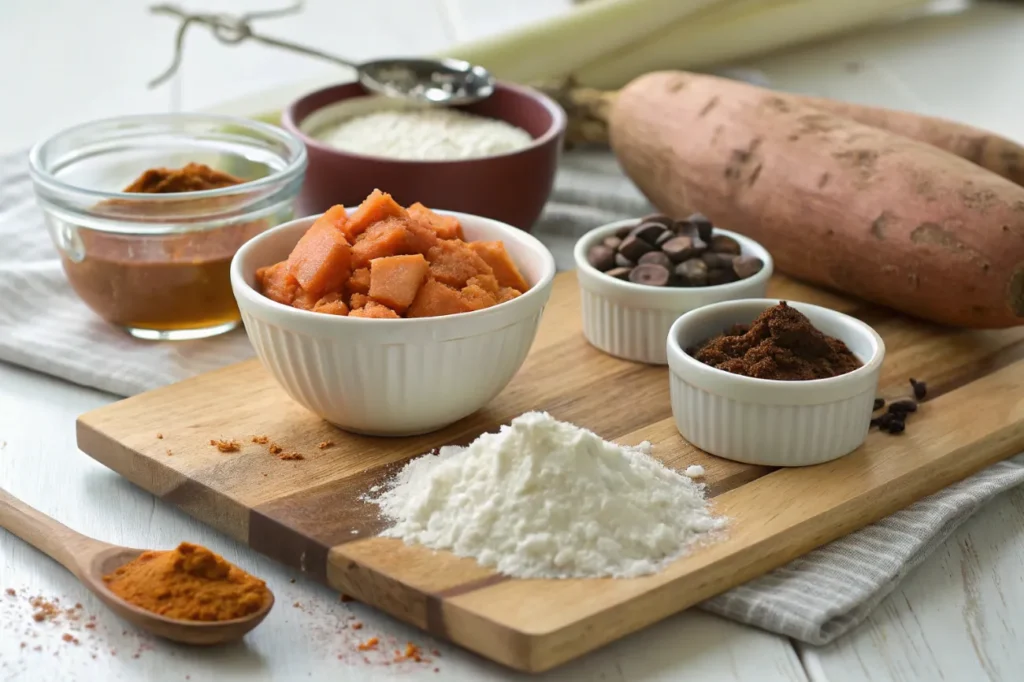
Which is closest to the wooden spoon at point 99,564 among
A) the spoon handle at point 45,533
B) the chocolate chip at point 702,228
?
the spoon handle at point 45,533

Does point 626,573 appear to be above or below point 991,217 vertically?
below

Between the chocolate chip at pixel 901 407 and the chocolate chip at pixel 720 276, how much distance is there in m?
0.39

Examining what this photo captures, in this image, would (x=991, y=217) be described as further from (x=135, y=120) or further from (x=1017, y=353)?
(x=135, y=120)

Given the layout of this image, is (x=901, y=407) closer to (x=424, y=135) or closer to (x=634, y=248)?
(x=634, y=248)

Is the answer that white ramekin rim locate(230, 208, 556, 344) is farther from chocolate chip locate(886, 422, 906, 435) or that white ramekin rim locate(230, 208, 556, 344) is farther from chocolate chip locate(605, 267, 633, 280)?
chocolate chip locate(886, 422, 906, 435)

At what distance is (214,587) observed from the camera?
1.64 metres

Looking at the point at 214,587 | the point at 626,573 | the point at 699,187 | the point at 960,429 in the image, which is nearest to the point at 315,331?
the point at 214,587

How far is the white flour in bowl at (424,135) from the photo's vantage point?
9.16 feet

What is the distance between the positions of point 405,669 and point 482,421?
0.60 m

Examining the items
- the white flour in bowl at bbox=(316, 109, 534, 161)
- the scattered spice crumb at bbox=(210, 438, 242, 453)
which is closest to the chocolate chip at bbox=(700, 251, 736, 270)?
the white flour in bowl at bbox=(316, 109, 534, 161)

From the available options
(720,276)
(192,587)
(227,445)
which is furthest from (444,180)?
(192,587)

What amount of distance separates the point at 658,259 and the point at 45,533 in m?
1.16

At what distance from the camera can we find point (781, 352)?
78.1 inches

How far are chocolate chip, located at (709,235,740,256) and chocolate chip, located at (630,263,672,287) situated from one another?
0.42ft
